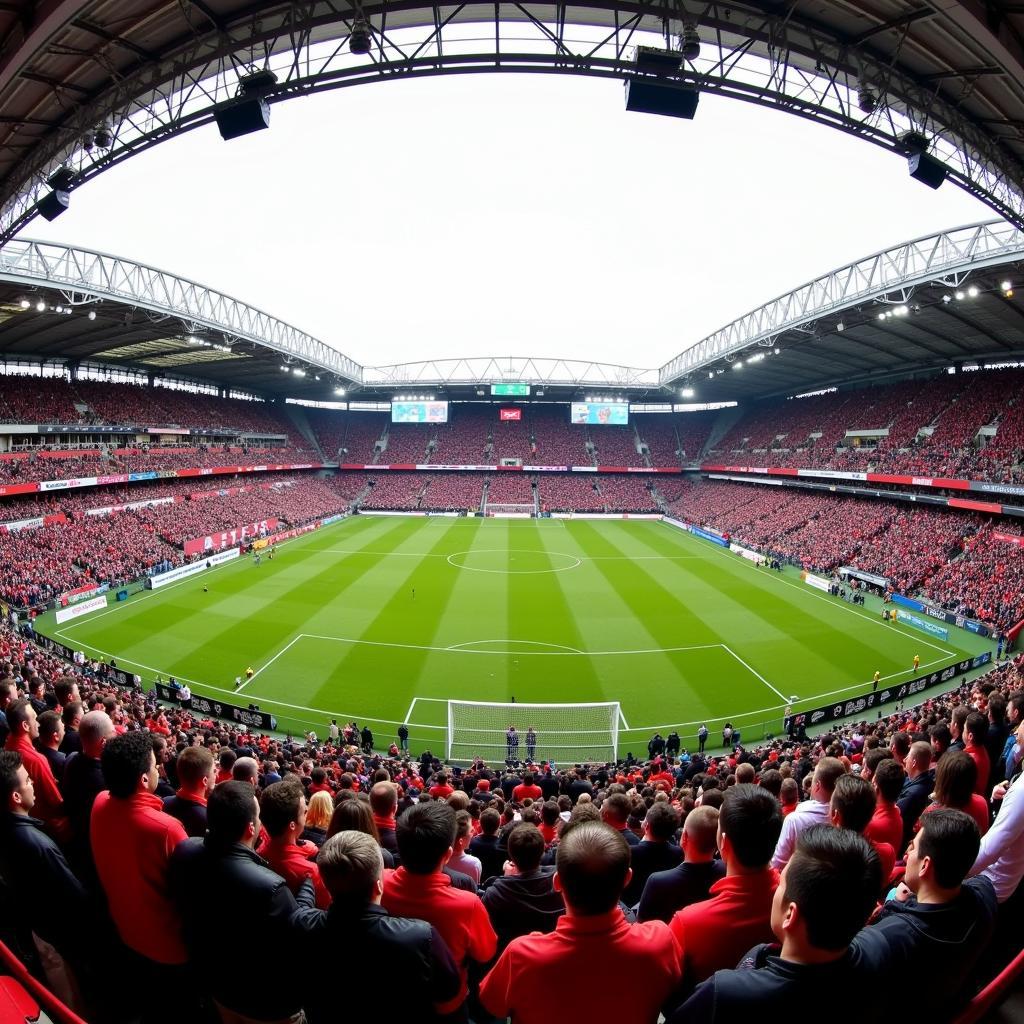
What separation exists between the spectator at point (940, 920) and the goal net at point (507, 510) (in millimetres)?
63637

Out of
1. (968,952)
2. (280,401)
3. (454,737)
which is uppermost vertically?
(280,401)

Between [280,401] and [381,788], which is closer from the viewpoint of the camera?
[381,788]

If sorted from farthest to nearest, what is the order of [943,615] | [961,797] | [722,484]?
[722,484], [943,615], [961,797]

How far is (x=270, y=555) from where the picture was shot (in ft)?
137

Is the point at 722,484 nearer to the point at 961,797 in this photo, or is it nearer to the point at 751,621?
the point at 751,621

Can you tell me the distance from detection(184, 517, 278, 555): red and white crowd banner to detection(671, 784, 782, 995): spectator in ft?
136

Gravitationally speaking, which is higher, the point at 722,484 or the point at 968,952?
the point at 722,484

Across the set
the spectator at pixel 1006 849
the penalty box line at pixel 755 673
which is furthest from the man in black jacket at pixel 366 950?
the penalty box line at pixel 755 673

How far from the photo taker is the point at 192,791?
14.4 feet

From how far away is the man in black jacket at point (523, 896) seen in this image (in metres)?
3.75

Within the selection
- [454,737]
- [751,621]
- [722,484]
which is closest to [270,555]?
[454,737]

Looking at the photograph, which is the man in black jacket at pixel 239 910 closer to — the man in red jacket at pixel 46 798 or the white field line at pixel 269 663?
the man in red jacket at pixel 46 798

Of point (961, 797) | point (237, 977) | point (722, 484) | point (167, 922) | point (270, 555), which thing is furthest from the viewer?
point (722, 484)

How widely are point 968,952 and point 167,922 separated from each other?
169 inches
